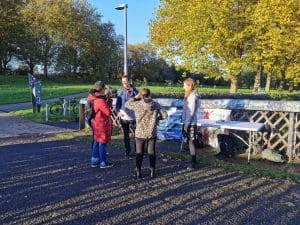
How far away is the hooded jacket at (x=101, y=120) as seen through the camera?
7.13 m

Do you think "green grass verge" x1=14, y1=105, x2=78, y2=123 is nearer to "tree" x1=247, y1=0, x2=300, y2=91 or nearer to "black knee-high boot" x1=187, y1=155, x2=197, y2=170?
"black knee-high boot" x1=187, y1=155, x2=197, y2=170

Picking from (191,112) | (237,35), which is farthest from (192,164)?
(237,35)

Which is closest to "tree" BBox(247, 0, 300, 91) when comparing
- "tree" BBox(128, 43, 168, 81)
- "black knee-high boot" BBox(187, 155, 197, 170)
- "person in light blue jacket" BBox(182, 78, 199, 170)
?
"person in light blue jacket" BBox(182, 78, 199, 170)

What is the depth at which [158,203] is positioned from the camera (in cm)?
518

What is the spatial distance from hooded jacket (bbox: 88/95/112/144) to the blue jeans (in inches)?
5.3

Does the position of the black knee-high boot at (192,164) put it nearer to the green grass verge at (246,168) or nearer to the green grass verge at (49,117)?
the green grass verge at (246,168)

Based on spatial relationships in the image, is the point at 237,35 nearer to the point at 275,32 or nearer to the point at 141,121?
the point at 275,32

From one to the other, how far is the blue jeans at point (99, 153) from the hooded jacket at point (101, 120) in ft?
0.44

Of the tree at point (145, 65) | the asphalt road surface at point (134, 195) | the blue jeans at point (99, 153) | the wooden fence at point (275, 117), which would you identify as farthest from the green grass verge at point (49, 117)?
the tree at point (145, 65)

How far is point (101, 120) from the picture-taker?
7172 millimetres

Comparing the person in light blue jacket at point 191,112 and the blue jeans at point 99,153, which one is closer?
the person in light blue jacket at point 191,112

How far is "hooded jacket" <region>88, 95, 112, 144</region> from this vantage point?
713 cm

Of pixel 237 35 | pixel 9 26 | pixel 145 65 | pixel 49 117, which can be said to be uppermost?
pixel 9 26

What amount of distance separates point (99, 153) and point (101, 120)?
68 centimetres
